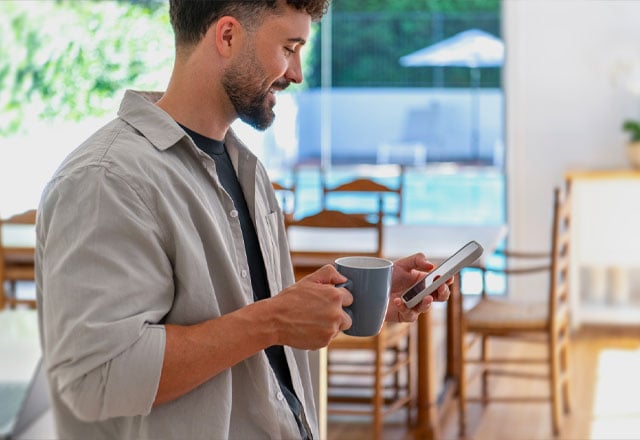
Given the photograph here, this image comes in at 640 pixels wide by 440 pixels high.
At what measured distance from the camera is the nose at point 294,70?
136cm

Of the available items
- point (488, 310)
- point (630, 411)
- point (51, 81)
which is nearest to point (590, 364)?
point (630, 411)

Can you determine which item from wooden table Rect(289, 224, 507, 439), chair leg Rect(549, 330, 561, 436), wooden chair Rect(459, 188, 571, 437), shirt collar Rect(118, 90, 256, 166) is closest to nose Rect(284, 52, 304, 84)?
shirt collar Rect(118, 90, 256, 166)

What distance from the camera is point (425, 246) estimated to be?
11.1ft

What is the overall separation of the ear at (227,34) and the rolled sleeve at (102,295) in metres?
0.24

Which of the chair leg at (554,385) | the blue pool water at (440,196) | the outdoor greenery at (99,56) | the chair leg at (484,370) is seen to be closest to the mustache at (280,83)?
the chair leg at (554,385)

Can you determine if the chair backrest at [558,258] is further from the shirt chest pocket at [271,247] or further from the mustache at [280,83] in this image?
the mustache at [280,83]

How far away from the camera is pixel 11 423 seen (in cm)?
136

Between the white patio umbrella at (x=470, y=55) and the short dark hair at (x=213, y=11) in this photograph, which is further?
the white patio umbrella at (x=470, y=55)

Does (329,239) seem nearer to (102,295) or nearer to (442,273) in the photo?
(442,273)

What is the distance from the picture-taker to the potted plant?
191 inches

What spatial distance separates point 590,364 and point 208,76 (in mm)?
3483

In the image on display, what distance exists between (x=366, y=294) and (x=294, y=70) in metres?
0.31

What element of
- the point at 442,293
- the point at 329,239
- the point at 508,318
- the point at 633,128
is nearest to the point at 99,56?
the point at 329,239

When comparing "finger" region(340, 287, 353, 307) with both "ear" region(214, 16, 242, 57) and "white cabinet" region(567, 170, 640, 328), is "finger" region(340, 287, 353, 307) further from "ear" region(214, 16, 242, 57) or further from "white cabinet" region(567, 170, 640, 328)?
"white cabinet" region(567, 170, 640, 328)
